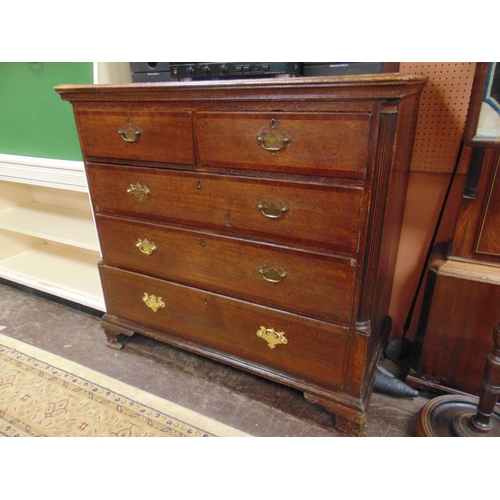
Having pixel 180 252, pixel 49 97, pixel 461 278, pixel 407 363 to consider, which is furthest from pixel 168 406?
pixel 49 97

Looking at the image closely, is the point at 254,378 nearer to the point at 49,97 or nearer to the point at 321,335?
the point at 321,335

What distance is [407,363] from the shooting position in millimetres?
1452

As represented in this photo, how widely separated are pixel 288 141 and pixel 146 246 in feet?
2.16

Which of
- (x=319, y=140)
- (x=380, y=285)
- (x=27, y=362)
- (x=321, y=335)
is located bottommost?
(x=27, y=362)

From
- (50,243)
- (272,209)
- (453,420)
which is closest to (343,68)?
(272,209)

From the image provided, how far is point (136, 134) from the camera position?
3.82ft

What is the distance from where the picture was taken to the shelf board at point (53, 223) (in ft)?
5.74

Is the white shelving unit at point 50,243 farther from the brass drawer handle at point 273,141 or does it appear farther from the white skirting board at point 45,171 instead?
the brass drawer handle at point 273,141

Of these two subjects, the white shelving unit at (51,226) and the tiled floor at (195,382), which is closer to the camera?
the tiled floor at (195,382)

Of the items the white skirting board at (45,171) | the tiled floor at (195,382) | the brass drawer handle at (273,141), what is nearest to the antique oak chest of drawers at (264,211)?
the brass drawer handle at (273,141)

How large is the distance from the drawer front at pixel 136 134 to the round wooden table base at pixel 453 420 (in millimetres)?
1043

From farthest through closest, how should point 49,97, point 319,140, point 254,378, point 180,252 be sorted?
point 49,97 < point 254,378 < point 180,252 < point 319,140

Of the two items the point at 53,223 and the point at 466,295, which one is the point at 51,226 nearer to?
the point at 53,223

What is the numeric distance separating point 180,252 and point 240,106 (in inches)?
20.6
